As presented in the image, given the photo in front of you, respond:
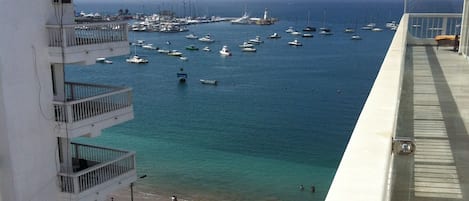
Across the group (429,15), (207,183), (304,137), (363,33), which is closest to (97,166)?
(429,15)

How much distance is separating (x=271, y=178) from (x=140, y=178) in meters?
6.55

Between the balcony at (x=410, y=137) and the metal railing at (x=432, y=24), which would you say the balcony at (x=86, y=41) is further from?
the metal railing at (x=432, y=24)

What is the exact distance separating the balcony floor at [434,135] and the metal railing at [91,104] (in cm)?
524

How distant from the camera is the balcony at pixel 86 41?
8508mm

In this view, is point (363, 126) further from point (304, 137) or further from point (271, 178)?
point (304, 137)

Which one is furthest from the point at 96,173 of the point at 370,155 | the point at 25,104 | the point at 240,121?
the point at 240,121

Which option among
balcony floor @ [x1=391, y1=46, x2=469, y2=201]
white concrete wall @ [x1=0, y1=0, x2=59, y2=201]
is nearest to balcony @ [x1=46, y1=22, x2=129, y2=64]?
white concrete wall @ [x1=0, y1=0, x2=59, y2=201]

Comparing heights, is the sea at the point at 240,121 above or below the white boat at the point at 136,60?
below

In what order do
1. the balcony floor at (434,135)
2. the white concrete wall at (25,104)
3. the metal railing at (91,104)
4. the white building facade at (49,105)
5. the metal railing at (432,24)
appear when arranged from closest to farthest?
the balcony floor at (434,135)
the white concrete wall at (25,104)
the white building facade at (49,105)
the metal railing at (91,104)
the metal railing at (432,24)

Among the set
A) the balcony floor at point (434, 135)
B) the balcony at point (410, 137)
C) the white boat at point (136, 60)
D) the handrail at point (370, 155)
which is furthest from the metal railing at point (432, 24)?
the white boat at point (136, 60)

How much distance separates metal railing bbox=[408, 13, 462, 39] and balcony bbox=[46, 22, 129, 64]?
31.3ft

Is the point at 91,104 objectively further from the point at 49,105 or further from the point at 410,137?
the point at 410,137

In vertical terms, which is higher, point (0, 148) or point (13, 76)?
point (13, 76)

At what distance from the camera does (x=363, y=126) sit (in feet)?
12.1
